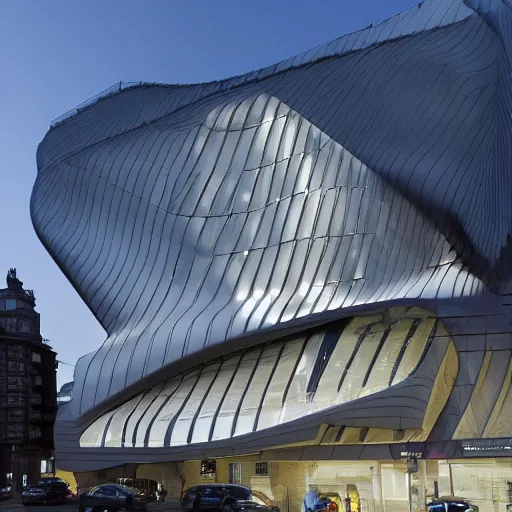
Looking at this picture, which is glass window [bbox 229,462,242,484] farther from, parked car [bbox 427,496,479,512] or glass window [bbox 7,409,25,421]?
glass window [bbox 7,409,25,421]

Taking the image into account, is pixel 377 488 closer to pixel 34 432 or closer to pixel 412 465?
pixel 412 465

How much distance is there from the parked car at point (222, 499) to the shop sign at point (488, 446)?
6.28 m

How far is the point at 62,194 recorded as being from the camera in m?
40.4

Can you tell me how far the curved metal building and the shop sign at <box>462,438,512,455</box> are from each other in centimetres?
45

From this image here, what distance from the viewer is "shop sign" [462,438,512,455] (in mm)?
22844

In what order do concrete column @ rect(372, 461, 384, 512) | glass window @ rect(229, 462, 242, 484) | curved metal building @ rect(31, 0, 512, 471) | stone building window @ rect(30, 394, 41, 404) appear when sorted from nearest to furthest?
1. concrete column @ rect(372, 461, 384, 512)
2. curved metal building @ rect(31, 0, 512, 471)
3. glass window @ rect(229, 462, 242, 484)
4. stone building window @ rect(30, 394, 41, 404)

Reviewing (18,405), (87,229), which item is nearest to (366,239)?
(87,229)

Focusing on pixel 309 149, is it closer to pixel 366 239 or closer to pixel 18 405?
pixel 366 239

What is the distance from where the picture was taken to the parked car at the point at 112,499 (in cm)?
2492

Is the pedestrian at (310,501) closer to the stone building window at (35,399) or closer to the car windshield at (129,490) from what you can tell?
the car windshield at (129,490)

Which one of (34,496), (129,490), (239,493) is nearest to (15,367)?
(34,496)

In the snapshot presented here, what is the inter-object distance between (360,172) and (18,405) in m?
49.3

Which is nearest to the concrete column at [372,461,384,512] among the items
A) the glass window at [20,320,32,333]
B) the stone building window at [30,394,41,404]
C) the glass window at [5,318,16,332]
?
the stone building window at [30,394,41,404]

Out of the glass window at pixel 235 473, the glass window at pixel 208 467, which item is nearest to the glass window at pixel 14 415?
the glass window at pixel 208 467
